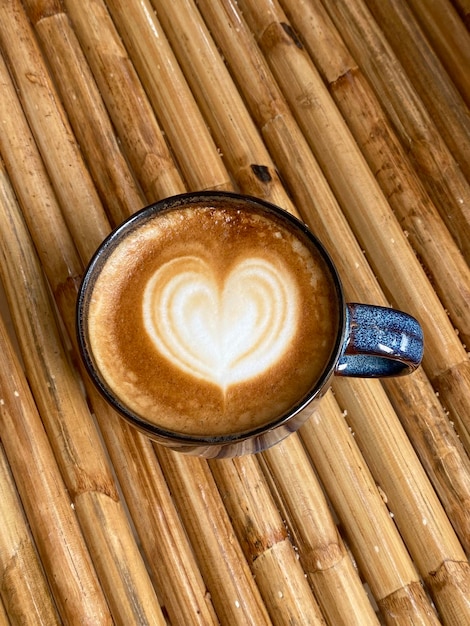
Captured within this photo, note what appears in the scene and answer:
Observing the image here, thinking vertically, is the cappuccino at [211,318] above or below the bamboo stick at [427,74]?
below

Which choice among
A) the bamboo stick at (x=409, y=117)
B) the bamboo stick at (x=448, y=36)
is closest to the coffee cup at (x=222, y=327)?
the bamboo stick at (x=409, y=117)

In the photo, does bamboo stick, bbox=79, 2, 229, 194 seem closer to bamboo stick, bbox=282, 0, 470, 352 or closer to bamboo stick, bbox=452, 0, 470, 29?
bamboo stick, bbox=282, 0, 470, 352

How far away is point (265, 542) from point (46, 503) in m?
0.25

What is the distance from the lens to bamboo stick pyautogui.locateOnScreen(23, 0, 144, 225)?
3.33 feet

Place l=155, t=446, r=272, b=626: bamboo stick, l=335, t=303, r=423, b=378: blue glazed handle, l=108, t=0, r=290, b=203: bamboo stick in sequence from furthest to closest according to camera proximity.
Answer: l=108, t=0, r=290, b=203: bamboo stick, l=155, t=446, r=272, b=626: bamboo stick, l=335, t=303, r=423, b=378: blue glazed handle

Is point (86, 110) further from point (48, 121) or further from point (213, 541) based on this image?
point (213, 541)

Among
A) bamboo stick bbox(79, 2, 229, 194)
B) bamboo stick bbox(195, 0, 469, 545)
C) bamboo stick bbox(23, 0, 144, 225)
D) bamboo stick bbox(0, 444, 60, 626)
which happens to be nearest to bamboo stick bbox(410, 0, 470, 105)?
bamboo stick bbox(195, 0, 469, 545)

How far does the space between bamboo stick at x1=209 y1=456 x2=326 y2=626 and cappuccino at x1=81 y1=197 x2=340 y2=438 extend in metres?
0.15

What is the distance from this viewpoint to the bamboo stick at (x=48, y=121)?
100cm

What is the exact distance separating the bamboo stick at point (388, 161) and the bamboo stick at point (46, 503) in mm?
503

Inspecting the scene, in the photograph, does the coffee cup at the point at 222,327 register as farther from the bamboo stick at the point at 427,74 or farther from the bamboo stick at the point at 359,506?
A: the bamboo stick at the point at 427,74

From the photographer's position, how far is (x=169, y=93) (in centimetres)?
104

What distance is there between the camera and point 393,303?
1015mm

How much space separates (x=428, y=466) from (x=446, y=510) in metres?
0.05
